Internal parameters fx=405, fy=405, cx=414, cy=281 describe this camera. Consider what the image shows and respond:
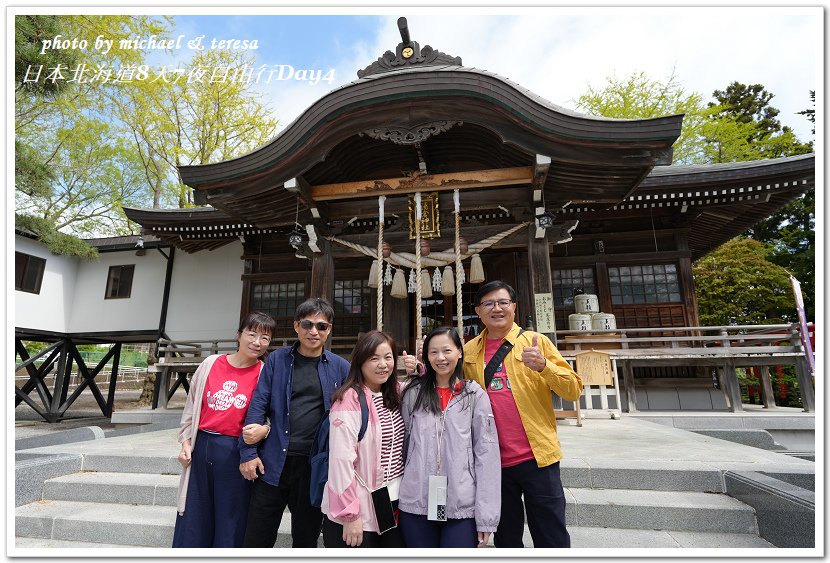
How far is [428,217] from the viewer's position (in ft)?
20.5

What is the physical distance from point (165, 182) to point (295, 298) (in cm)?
873

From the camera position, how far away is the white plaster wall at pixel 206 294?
11.2m

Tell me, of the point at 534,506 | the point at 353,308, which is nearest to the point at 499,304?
the point at 534,506

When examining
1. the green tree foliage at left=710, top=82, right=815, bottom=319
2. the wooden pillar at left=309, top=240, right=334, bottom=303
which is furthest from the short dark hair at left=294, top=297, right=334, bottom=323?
the green tree foliage at left=710, top=82, right=815, bottom=319

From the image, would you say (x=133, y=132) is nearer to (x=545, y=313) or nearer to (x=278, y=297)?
(x=278, y=297)

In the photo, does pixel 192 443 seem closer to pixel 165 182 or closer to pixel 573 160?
pixel 573 160

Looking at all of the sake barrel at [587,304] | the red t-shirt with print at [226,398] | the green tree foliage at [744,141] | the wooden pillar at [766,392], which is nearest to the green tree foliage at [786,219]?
the green tree foliage at [744,141]

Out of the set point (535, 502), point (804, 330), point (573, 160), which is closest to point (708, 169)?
point (804, 330)

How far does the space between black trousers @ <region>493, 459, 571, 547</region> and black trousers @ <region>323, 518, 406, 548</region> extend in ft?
1.98

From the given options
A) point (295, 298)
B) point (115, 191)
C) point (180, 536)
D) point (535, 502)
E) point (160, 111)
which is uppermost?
point (160, 111)

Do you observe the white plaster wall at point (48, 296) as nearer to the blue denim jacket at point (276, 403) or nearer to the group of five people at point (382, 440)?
the group of five people at point (382, 440)

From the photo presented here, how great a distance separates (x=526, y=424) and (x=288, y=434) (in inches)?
55.9

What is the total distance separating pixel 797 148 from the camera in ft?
53.7

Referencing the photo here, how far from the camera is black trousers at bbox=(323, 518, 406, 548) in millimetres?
2109
